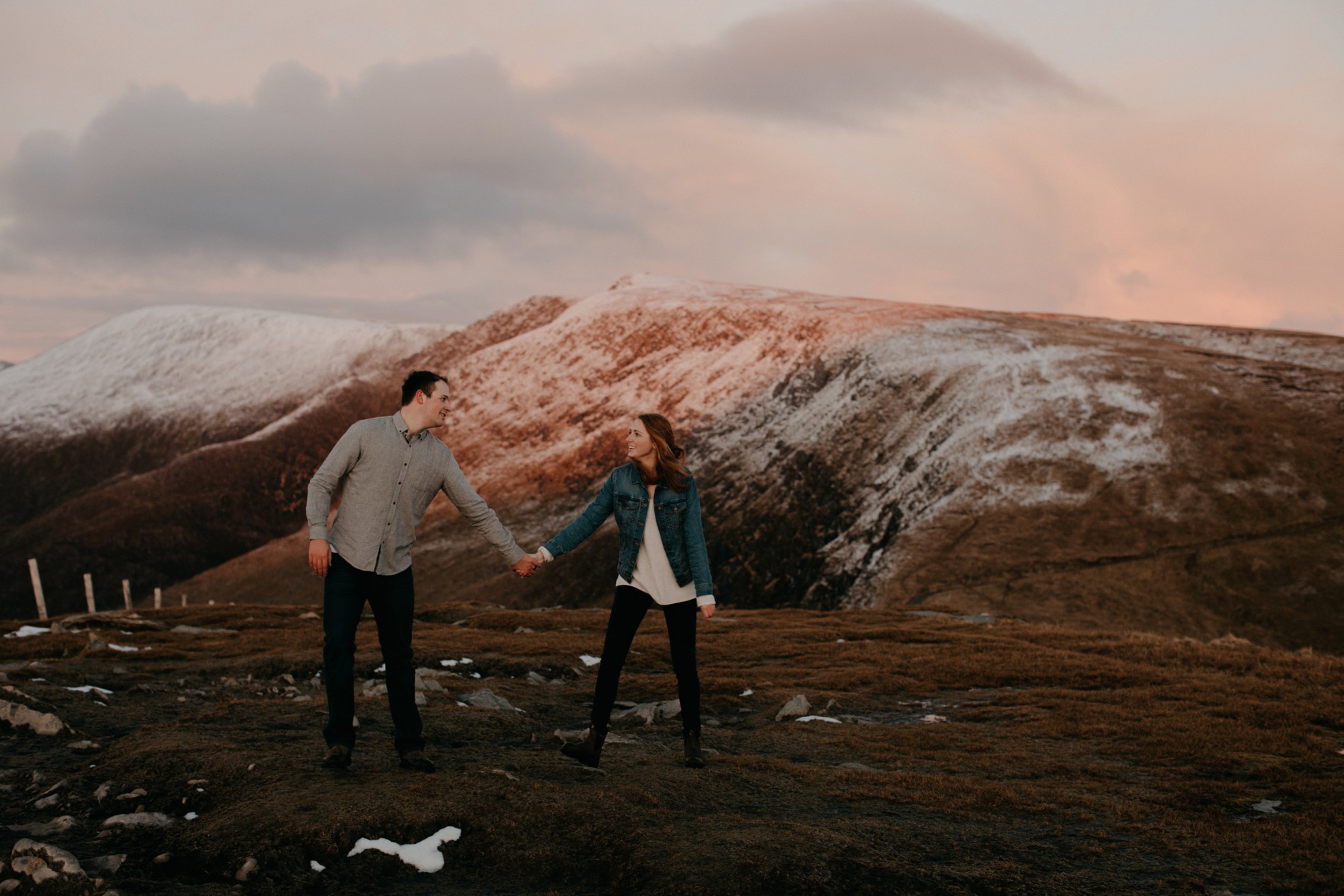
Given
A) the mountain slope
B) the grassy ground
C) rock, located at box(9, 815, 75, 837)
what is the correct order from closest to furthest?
the grassy ground, rock, located at box(9, 815, 75, 837), the mountain slope

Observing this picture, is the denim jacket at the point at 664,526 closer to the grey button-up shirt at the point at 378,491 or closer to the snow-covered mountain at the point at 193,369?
the grey button-up shirt at the point at 378,491

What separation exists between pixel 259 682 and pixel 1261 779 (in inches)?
663

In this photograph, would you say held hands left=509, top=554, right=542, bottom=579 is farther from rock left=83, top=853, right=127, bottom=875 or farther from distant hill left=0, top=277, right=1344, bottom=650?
distant hill left=0, top=277, right=1344, bottom=650

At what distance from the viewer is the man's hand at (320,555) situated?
27.8 feet

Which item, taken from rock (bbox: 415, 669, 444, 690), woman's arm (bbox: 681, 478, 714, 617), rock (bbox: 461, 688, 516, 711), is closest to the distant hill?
rock (bbox: 415, 669, 444, 690)

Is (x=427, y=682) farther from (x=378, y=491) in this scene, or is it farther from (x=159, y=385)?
(x=159, y=385)

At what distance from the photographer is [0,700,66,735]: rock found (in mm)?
11336

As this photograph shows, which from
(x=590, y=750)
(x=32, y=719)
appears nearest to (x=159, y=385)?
(x=32, y=719)

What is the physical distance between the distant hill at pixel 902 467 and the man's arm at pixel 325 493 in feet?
142

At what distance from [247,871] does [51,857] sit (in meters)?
1.30

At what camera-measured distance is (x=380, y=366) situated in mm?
148875

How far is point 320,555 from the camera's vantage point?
28.0ft

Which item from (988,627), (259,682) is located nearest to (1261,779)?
(259,682)

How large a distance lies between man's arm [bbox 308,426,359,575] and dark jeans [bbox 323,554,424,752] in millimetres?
294
